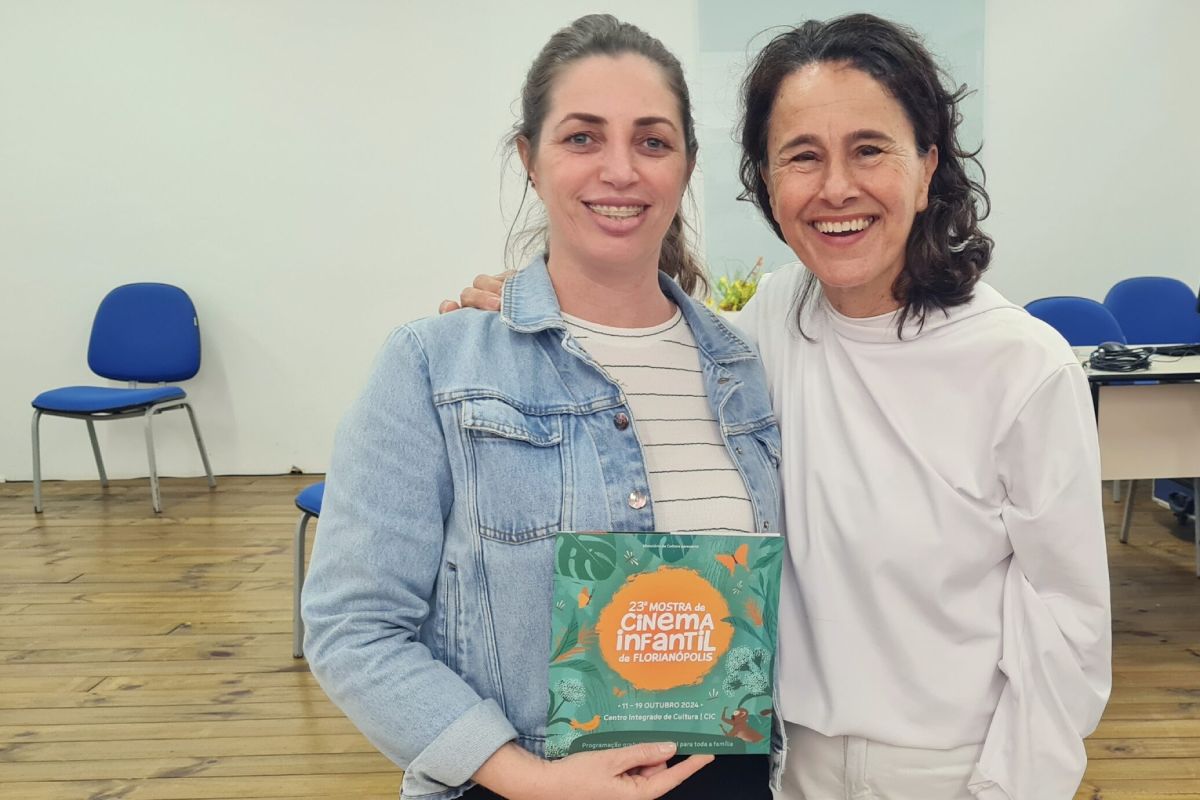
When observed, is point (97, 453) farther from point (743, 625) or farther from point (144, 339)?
point (743, 625)

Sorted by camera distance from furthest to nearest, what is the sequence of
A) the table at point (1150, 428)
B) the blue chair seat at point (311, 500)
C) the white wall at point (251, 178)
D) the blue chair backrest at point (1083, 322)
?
the white wall at point (251, 178) < the blue chair backrest at point (1083, 322) < the table at point (1150, 428) < the blue chair seat at point (311, 500)

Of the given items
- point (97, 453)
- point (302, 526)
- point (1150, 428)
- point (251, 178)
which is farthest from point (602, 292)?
point (97, 453)

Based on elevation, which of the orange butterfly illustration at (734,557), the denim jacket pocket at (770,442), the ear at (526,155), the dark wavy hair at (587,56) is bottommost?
the orange butterfly illustration at (734,557)

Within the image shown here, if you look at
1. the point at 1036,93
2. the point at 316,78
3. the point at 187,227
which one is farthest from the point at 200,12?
the point at 1036,93

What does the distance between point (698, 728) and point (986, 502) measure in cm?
52

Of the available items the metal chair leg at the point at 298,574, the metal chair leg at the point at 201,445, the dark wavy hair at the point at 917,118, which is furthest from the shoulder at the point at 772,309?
the metal chair leg at the point at 201,445

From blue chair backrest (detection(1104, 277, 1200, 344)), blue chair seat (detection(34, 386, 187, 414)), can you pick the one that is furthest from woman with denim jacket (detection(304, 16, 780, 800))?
blue chair backrest (detection(1104, 277, 1200, 344))

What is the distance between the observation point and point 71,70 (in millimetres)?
5961

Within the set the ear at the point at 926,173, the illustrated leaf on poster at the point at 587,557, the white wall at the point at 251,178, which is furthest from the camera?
the white wall at the point at 251,178

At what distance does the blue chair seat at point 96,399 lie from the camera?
5.14m

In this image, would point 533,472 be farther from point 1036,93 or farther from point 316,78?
point 1036,93

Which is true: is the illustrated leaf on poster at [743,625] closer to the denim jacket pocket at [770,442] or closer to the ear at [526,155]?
the denim jacket pocket at [770,442]

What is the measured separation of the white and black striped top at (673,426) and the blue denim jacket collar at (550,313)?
3 cm

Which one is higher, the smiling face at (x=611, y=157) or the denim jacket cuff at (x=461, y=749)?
the smiling face at (x=611, y=157)
